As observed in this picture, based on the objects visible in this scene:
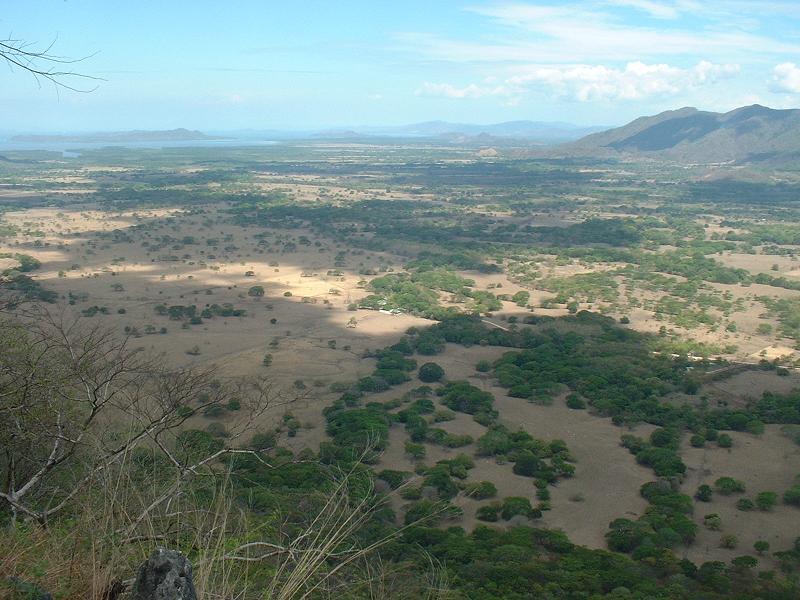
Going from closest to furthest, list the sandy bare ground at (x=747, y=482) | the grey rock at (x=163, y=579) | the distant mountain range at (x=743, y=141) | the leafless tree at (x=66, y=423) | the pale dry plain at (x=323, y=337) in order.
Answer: the grey rock at (x=163, y=579) → the leafless tree at (x=66, y=423) → the sandy bare ground at (x=747, y=482) → the pale dry plain at (x=323, y=337) → the distant mountain range at (x=743, y=141)

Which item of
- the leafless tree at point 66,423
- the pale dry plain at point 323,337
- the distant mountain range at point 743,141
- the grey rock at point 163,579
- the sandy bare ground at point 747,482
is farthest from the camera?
the distant mountain range at point 743,141

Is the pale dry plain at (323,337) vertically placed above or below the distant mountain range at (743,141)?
below

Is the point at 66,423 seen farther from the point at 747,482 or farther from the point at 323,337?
the point at 323,337

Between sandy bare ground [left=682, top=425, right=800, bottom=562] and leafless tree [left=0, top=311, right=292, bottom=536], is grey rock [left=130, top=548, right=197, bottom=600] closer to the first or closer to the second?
leafless tree [left=0, top=311, right=292, bottom=536]

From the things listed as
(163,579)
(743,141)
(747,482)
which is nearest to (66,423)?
(163,579)

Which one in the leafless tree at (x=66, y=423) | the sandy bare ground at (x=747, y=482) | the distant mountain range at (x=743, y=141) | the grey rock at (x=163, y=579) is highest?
the distant mountain range at (x=743, y=141)

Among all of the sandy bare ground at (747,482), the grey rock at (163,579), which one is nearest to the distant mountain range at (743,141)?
the sandy bare ground at (747,482)

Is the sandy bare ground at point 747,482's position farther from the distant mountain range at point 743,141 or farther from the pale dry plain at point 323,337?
the distant mountain range at point 743,141

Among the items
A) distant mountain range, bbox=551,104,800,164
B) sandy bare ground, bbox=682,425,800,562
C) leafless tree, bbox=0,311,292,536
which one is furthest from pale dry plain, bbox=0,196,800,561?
distant mountain range, bbox=551,104,800,164
